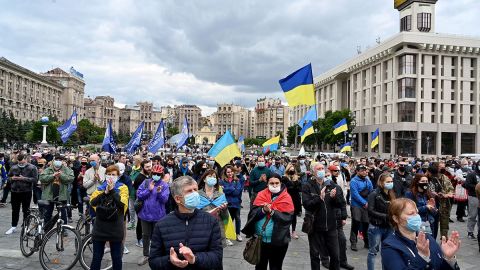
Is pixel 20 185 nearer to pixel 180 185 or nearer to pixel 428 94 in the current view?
pixel 180 185

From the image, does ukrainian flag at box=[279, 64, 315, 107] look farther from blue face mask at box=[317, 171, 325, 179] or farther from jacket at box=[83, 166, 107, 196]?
jacket at box=[83, 166, 107, 196]

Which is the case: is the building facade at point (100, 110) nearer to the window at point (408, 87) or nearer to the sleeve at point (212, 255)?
the window at point (408, 87)

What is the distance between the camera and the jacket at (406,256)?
3.10 meters

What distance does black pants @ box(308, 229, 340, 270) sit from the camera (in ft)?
20.0

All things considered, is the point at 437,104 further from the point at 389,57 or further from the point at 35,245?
the point at 35,245

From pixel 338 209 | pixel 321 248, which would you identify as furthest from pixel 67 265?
pixel 338 209

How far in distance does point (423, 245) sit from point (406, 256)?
0.64ft

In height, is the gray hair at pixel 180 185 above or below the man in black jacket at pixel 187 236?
above

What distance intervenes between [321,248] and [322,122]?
67883mm

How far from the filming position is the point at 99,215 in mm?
5562

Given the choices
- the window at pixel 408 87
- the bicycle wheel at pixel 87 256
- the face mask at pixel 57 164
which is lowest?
the bicycle wheel at pixel 87 256

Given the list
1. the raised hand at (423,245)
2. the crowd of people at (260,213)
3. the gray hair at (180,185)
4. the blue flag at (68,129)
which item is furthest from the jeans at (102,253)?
the blue flag at (68,129)

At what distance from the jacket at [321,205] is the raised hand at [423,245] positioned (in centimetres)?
304

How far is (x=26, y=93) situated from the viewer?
319 feet
